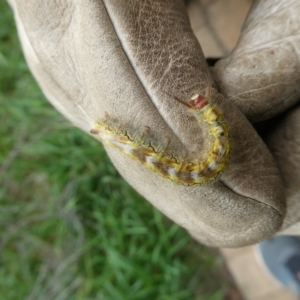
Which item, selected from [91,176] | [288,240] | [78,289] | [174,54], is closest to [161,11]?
[174,54]

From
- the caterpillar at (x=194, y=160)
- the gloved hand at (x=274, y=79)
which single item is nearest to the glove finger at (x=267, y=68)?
the gloved hand at (x=274, y=79)

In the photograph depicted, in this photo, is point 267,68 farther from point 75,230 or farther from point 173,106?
point 75,230

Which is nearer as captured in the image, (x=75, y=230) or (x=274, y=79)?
(x=274, y=79)

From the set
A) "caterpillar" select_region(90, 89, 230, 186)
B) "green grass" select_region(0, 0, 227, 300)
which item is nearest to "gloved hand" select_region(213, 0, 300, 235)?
"caterpillar" select_region(90, 89, 230, 186)

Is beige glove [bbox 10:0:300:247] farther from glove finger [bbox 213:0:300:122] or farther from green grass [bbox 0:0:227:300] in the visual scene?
green grass [bbox 0:0:227:300]

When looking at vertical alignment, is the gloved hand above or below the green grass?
above

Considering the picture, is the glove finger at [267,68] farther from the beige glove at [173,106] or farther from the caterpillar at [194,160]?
the caterpillar at [194,160]

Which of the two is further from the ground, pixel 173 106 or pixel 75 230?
pixel 173 106

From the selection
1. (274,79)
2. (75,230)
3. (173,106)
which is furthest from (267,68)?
(75,230)
